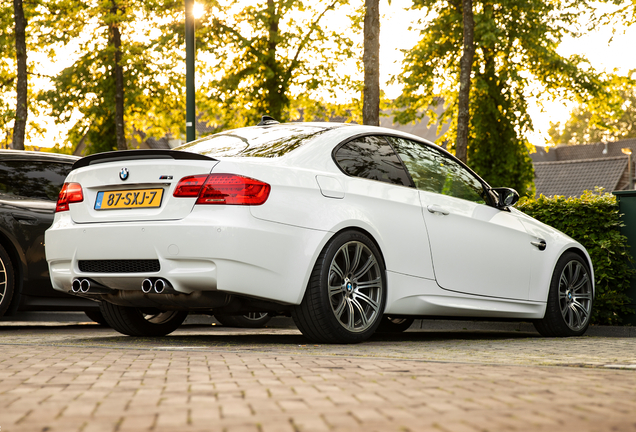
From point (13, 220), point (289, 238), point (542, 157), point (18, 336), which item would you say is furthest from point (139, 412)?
point (542, 157)

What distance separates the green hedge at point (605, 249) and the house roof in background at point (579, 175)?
138 ft

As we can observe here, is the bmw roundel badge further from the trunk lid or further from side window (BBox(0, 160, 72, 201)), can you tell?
side window (BBox(0, 160, 72, 201))

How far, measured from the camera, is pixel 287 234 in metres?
5.48

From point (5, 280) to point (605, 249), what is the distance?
5933mm

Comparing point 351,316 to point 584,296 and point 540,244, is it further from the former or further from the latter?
point 584,296

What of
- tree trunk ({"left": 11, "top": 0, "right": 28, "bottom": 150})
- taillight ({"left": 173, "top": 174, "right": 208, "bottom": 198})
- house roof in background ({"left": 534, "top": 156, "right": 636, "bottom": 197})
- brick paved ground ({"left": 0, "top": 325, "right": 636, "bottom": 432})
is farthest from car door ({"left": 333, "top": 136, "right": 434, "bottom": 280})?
house roof in background ({"left": 534, "top": 156, "right": 636, "bottom": 197})

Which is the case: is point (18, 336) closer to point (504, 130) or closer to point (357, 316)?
point (357, 316)

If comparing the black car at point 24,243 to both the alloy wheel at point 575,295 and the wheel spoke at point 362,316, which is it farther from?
the alloy wheel at point 575,295

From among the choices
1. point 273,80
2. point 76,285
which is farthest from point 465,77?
point 273,80

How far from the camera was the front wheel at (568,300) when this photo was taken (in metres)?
7.60

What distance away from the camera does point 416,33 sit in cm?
2284

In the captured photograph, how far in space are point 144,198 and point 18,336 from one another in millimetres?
2537

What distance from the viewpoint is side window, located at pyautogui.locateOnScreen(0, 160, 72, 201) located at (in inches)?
319

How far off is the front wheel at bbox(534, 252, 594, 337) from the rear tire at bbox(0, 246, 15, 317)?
4.94 m
